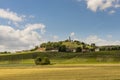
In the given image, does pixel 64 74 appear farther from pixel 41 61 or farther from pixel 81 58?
pixel 81 58

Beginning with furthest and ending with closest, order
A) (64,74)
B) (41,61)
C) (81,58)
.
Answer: (81,58) < (41,61) < (64,74)

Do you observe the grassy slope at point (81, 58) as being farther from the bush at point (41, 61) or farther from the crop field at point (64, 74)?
the crop field at point (64, 74)

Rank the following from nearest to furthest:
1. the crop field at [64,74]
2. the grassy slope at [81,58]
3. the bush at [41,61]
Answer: the crop field at [64,74], the bush at [41,61], the grassy slope at [81,58]

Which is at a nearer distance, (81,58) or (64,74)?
(64,74)

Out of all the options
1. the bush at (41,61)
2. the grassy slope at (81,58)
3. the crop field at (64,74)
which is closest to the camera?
the crop field at (64,74)

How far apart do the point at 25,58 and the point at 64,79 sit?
140 metres

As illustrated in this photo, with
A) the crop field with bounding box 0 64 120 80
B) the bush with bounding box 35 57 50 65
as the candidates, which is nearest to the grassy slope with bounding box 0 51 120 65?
the bush with bounding box 35 57 50 65

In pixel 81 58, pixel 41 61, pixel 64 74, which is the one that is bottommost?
pixel 64 74

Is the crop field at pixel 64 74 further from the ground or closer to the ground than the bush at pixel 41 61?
closer to the ground

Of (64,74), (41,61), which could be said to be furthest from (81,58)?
(64,74)

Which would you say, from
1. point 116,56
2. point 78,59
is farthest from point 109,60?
point 78,59

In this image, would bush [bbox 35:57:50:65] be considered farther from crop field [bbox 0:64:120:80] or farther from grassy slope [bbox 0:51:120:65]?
crop field [bbox 0:64:120:80]

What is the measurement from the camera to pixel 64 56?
181 meters

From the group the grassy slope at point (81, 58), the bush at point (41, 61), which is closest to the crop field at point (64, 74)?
the bush at point (41, 61)
